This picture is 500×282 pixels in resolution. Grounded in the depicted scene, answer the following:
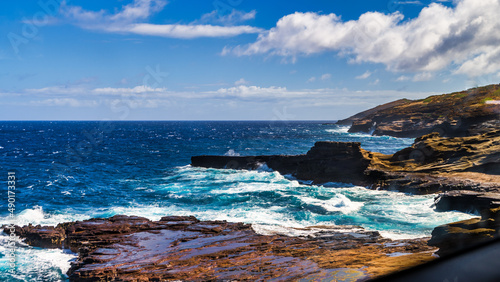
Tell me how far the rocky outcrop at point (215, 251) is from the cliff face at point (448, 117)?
3583 cm

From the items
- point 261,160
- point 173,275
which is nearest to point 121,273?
point 173,275

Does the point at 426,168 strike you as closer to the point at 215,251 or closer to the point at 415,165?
the point at 415,165

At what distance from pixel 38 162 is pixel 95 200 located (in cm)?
2873

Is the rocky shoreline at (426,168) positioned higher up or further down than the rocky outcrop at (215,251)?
higher up

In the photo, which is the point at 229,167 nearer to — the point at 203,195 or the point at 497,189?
the point at 203,195

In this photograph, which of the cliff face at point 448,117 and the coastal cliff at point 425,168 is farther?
the cliff face at point 448,117

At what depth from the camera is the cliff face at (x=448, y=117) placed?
43406 millimetres

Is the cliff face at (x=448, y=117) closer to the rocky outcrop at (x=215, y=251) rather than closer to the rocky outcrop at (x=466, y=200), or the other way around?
the rocky outcrop at (x=466, y=200)

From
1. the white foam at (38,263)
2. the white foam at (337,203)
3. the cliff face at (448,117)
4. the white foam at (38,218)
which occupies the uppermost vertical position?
the cliff face at (448,117)

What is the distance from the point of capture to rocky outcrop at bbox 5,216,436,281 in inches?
407

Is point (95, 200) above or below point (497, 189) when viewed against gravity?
below

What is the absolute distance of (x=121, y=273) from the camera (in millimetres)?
11852

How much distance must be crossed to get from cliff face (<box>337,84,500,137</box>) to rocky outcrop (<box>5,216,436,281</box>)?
35.8m

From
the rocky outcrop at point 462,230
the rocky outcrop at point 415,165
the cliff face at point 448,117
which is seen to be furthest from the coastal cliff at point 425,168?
the cliff face at point 448,117
